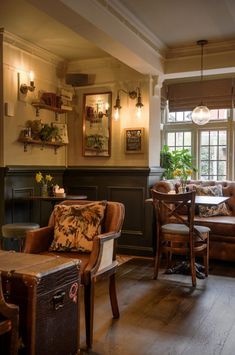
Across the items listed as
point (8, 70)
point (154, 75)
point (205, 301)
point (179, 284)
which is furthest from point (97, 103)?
point (205, 301)

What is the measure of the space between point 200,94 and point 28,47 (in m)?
2.73

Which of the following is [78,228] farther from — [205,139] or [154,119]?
[205,139]

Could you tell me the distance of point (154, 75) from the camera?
516 centimetres

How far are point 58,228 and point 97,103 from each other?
9.41 feet

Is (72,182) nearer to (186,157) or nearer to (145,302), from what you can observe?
(186,157)

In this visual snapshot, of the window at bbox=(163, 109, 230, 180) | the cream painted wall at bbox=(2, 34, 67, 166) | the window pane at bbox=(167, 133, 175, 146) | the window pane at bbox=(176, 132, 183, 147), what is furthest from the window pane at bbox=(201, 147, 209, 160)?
the cream painted wall at bbox=(2, 34, 67, 166)

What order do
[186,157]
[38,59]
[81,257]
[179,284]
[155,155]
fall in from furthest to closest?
[186,157] < [155,155] < [38,59] < [179,284] < [81,257]

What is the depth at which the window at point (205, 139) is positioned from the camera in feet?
19.9

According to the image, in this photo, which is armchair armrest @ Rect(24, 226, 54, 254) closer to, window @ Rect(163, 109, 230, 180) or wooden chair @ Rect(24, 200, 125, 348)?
wooden chair @ Rect(24, 200, 125, 348)

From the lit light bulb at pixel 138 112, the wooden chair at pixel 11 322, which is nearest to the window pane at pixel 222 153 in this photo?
the lit light bulb at pixel 138 112

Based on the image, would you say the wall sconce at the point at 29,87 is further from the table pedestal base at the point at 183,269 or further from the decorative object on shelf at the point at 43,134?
the table pedestal base at the point at 183,269

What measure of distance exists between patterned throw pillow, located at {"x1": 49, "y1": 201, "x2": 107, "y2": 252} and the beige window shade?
3537mm

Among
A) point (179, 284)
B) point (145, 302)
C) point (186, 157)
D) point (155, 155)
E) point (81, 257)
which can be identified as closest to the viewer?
point (81, 257)

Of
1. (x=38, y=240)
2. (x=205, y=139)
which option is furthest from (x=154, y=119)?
(x=38, y=240)
